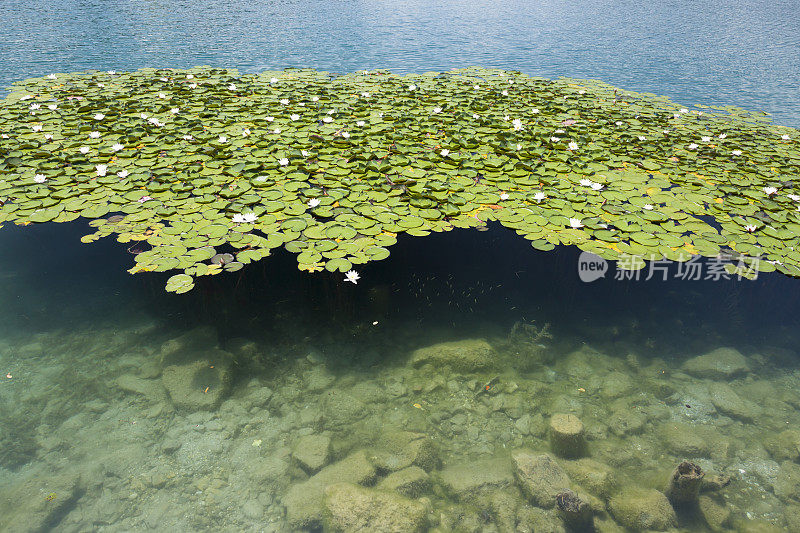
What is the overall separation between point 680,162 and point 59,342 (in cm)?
736

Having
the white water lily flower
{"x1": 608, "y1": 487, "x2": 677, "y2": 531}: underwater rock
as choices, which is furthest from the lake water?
the white water lily flower

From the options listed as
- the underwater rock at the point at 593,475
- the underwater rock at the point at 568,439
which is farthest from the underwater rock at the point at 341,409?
the underwater rock at the point at 593,475

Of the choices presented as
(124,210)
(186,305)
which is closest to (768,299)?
(186,305)

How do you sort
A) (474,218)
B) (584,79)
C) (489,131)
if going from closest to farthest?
(474,218) < (489,131) < (584,79)

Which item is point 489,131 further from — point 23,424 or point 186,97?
point 23,424

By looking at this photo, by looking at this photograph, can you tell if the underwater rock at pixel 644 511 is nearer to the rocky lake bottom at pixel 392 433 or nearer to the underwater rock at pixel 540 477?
the rocky lake bottom at pixel 392 433

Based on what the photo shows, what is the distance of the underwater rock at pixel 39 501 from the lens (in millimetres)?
2697

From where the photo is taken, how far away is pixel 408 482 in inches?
120

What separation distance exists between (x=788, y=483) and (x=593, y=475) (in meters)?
1.39

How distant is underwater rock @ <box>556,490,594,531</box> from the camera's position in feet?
9.37

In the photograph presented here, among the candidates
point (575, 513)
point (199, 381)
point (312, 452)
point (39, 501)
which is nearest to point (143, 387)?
point (199, 381)

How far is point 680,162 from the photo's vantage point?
583 centimetres

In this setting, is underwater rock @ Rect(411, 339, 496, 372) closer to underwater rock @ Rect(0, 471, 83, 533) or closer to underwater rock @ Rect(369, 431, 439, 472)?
underwater rock @ Rect(369, 431, 439, 472)

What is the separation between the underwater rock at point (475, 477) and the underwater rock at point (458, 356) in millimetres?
844
